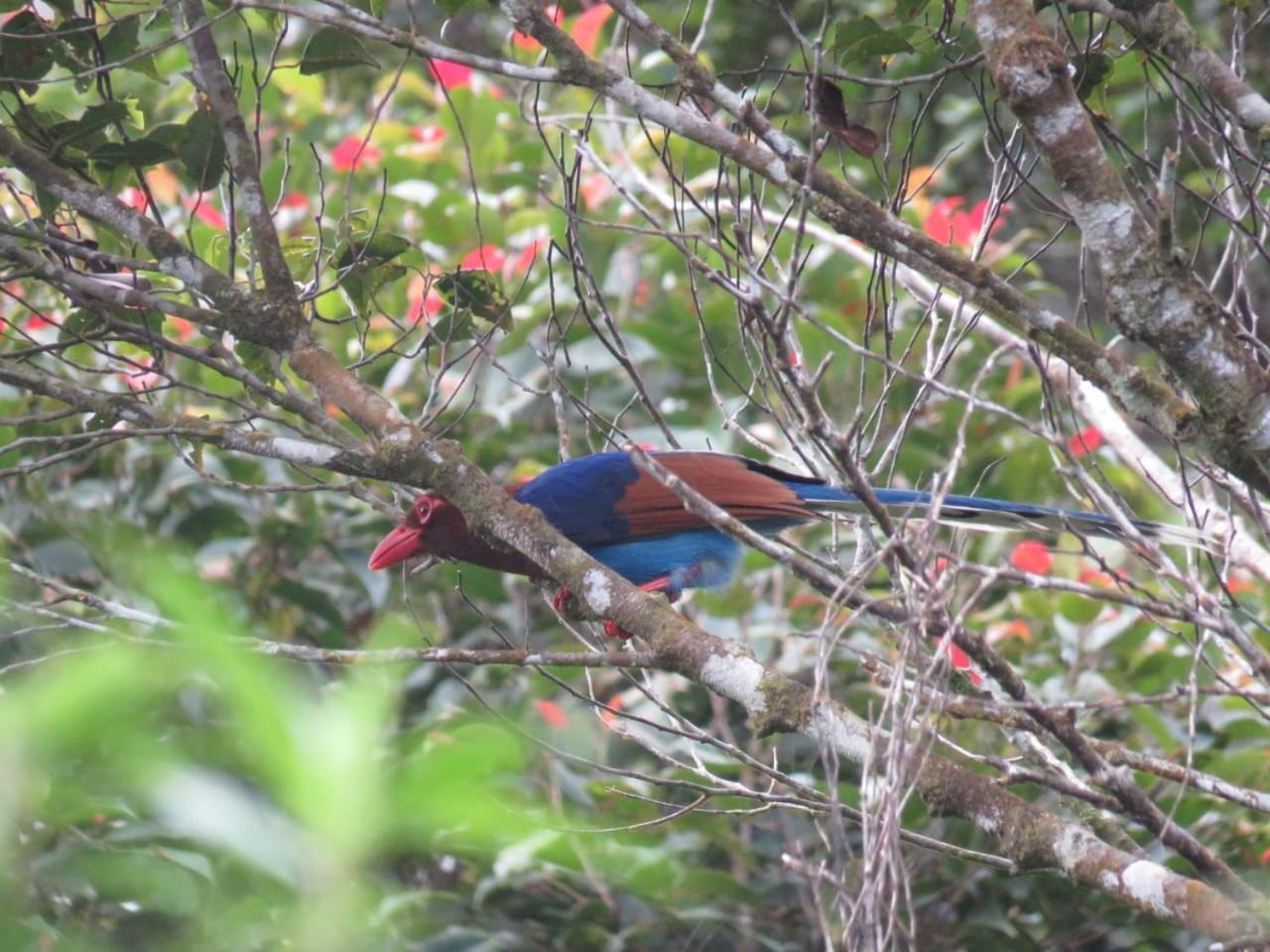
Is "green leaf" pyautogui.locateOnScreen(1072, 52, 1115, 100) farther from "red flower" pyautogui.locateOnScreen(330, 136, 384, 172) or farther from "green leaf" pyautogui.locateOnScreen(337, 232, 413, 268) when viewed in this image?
"red flower" pyautogui.locateOnScreen(330, 136, 384, 172)

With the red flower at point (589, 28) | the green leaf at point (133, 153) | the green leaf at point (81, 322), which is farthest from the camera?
the red flower at point (589, 28)

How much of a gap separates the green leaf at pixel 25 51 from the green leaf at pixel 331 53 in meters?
0.53

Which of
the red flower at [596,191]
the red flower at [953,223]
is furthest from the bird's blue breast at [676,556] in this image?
the red flower at [596,191]

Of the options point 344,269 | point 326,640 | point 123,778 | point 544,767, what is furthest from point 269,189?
point 123,778

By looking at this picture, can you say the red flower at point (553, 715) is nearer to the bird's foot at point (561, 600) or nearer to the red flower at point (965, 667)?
the bird's foot at point (561, 600)

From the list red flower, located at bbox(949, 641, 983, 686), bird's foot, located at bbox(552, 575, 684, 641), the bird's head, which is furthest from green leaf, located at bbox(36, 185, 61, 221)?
red flower, located at bbox(949, 641, 983, 686)

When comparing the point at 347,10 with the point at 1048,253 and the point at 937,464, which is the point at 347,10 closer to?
the point at 937,464

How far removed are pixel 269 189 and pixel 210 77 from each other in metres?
2.31

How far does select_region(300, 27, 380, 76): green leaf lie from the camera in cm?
310

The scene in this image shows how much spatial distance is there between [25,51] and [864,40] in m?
1.78

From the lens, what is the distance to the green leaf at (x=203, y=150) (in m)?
3.10

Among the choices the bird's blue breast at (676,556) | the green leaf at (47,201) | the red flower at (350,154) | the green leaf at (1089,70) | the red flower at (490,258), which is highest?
the red flower at (350,154)

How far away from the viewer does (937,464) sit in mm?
4766

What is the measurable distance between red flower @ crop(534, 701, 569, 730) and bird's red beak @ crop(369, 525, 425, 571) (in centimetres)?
75
